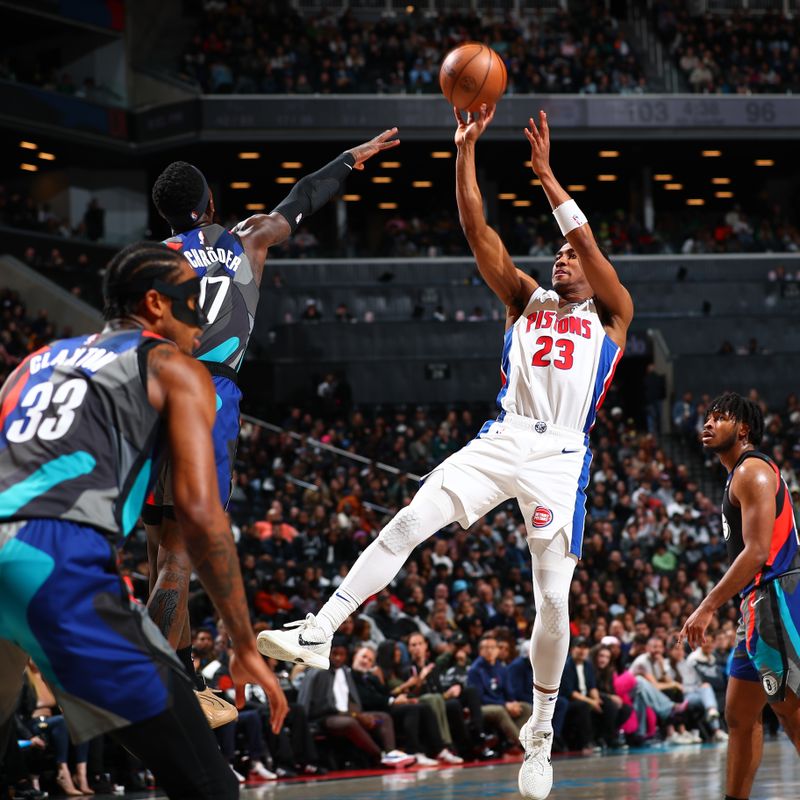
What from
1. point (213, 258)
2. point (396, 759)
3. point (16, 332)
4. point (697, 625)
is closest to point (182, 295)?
point (213, 258)

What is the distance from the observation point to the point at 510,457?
263 inches

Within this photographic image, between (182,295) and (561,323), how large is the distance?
3077 millimetres

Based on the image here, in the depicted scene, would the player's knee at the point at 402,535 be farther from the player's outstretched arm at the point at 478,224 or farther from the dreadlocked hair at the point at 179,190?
the dreadlocked hair at the point at 179,190

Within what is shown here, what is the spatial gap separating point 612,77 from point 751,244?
21.4ft

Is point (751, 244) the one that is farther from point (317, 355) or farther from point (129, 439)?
point (129, 439)

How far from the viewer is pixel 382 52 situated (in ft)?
124

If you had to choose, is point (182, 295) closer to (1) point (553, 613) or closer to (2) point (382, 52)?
(1) point (553, 613)

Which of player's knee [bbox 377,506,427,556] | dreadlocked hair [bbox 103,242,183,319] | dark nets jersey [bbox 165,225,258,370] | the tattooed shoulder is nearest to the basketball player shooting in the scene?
Result: player's knee [bbox 377,506,427,556]

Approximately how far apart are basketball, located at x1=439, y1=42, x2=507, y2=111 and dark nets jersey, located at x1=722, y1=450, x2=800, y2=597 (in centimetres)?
251

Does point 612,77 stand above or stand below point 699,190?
above

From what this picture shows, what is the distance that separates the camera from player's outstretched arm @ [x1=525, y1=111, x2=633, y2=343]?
6.64 metres

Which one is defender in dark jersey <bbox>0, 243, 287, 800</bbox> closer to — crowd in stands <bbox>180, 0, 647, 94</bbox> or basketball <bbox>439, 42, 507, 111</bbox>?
basketball <bbox>439, 42, 507, 111</bbox>

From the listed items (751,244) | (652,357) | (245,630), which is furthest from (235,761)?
(751,244)

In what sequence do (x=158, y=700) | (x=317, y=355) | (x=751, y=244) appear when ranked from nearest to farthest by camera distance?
(x=158, y=700)
(x=317, y=355)
(x=751, y=244)
